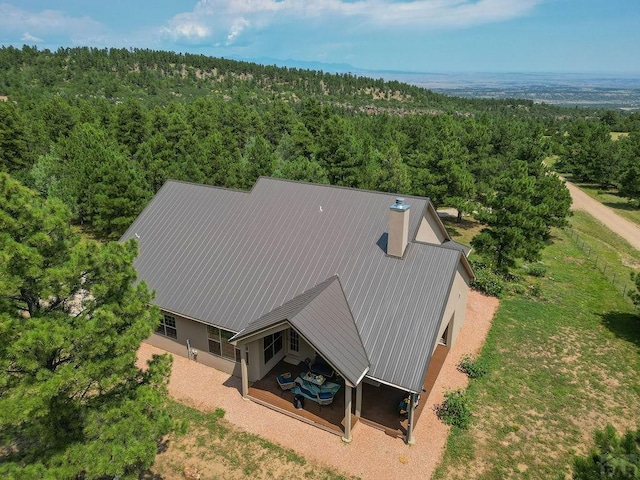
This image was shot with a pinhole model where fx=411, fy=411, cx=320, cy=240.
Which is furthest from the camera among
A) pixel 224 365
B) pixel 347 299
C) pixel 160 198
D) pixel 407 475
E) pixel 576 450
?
pixel 160 198

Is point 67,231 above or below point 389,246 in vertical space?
above

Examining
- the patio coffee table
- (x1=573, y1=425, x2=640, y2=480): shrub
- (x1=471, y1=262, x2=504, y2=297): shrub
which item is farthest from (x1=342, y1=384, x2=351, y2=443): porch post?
(x1=471, y1=262, x2=504, y2=297): shrub

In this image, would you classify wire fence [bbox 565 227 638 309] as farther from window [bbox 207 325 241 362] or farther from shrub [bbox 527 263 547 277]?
window [bbox 207 325 241 362]

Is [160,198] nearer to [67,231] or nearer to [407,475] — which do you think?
[67,231]

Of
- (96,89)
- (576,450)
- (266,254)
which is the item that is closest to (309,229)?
(266,254)

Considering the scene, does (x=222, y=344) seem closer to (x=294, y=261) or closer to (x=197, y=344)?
(x=197, y=344)

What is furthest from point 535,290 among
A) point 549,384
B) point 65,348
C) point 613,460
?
point 65,348
